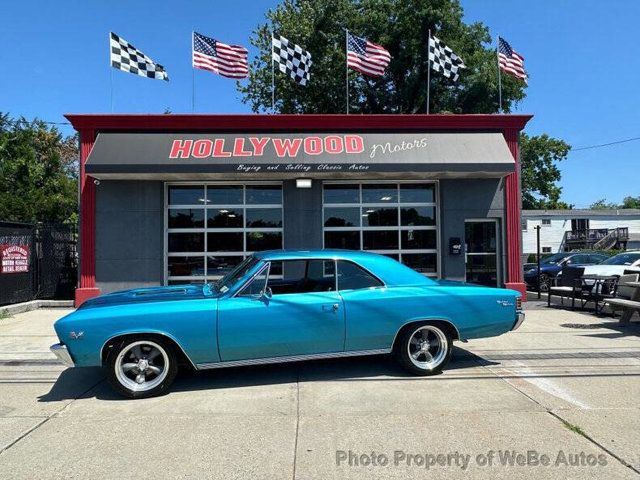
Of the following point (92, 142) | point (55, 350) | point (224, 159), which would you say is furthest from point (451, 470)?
point (92, 142)

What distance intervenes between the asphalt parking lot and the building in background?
118 feet

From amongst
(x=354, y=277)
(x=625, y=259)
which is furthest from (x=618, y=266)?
(x=354, y=277)

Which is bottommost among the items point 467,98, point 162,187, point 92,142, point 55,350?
point 55,350

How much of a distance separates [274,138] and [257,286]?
779cm

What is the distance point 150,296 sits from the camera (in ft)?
19.7

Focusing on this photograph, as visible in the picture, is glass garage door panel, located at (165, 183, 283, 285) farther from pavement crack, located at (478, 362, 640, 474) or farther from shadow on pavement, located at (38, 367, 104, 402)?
pavement crack, located at (478, 362, 640, 474)

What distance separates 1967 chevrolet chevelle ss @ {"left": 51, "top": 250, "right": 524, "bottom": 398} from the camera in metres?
5.29

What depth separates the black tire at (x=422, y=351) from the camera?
5973 millimetres

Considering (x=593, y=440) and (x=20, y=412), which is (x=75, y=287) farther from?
(x=593, y=440)

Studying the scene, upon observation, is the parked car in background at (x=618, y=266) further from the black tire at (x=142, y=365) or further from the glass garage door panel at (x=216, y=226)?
the black tire at (x=142, y=365)

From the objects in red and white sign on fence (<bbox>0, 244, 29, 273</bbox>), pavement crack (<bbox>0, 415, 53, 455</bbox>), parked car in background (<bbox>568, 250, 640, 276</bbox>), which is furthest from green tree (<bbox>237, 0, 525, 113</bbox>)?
pavement crack (<bbox>0, 415, 53, 455</bbox>)

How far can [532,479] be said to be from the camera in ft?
11.3

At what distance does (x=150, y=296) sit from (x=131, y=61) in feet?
32.4

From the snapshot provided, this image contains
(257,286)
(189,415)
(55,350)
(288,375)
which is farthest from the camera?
(288,375)
